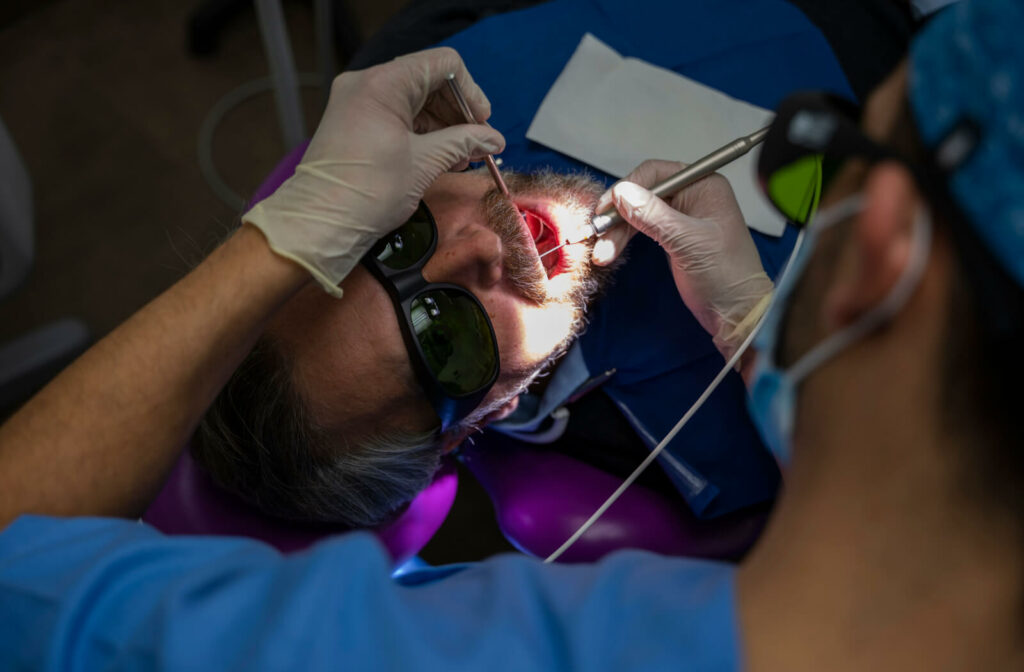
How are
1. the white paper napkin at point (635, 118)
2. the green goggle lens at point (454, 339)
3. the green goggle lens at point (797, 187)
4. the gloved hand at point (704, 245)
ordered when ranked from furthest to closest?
the white paper napkin at point (635, 118) → the gloved hand at point (704, 245) → the green goggle lens at point (454, 339) → the green goggle lens at point (797, 187)

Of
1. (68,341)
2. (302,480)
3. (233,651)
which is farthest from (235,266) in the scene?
(68,341)

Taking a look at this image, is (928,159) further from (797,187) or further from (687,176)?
(687,176)

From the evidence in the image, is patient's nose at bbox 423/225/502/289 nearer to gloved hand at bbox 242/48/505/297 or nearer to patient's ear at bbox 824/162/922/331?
gloved hand at bbox 242/48/505/297

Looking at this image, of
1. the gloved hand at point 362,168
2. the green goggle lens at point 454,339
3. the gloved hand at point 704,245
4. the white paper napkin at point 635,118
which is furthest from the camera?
the white paper napkin at point 635,118

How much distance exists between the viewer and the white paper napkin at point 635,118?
146cm

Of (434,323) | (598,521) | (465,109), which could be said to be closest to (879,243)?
(434,323)

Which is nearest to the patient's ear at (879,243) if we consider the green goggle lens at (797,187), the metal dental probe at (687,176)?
the green goggle lens at (797,187)

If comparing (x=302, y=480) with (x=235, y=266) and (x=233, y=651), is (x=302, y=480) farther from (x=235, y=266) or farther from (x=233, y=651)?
(x=233, y=651)

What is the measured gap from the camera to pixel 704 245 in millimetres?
1229

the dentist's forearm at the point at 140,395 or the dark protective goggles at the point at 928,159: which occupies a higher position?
the dark protective goggles at the point at 928,159

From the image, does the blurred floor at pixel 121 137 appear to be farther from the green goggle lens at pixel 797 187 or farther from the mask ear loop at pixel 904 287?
the mask ear loop at pixel 904 287

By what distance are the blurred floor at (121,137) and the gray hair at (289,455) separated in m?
1.12

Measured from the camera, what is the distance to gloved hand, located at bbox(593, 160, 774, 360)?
1.21 metres

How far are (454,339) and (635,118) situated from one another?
691 mm
